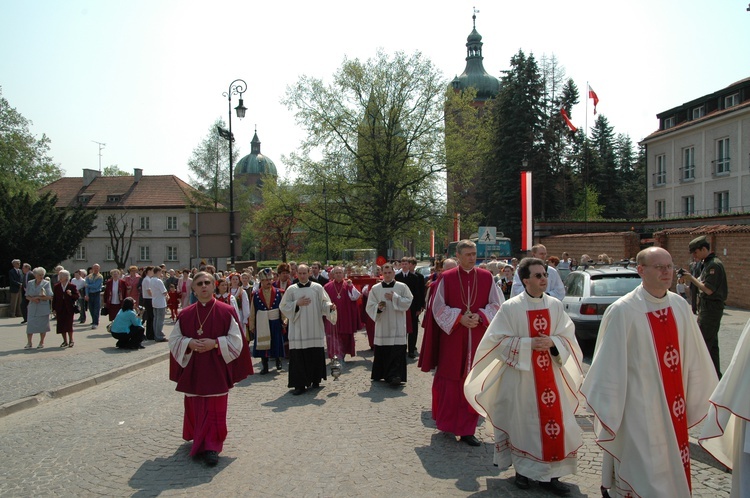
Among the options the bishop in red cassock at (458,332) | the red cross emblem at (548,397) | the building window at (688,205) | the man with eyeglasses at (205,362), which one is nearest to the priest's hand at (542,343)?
the red cross emblem at (548,397)

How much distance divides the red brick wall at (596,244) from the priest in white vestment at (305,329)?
2089cm

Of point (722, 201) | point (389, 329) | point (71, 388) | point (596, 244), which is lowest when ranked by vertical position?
point (71, 388)

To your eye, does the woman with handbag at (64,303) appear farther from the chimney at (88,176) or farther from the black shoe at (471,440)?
the chimney at (88,176)

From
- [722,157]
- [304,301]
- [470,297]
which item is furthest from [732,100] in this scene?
[470,297]

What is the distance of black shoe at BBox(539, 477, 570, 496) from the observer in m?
5.02

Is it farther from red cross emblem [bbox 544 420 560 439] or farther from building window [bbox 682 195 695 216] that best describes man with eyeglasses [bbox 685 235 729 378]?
building window [bbox 682 195 695 216]

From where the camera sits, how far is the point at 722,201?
36.8 metres

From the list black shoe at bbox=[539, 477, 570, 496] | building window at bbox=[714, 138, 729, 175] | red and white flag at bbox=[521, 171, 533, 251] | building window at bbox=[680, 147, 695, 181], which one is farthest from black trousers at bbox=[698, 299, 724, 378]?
building window at bbox=[680, 147, 695, 181]

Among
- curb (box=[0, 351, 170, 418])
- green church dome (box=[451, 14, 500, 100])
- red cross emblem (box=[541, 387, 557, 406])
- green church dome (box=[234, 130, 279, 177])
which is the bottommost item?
curb (box=[0, 351, 170, 418])

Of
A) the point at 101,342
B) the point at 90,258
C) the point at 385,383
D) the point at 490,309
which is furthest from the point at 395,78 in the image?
the point at 90,258

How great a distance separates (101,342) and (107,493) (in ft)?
38.0

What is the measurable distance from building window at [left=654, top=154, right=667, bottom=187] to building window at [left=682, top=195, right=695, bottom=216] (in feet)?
7.32

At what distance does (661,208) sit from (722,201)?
20.3 feet

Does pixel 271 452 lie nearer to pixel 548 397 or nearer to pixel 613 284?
pixel 548 397
